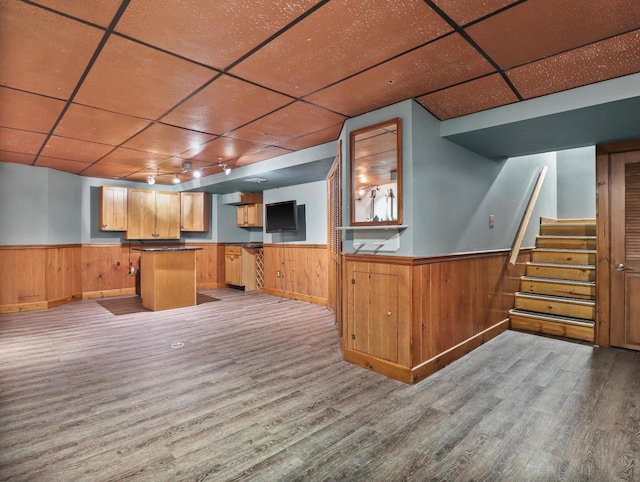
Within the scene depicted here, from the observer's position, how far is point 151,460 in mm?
1856

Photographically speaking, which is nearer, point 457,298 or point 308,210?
point 457,298

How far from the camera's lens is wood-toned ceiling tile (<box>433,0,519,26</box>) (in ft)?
5.43

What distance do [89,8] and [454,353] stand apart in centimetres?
366

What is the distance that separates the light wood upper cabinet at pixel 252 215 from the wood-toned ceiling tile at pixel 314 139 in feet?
10.8

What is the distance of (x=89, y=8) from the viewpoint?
1.70 meters

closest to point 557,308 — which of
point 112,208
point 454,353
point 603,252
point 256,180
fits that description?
point 603,252

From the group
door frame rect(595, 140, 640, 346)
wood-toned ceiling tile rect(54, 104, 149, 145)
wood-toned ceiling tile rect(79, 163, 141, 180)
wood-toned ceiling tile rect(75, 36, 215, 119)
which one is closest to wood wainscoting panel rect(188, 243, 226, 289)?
wood-toned ceiling tile rect(79, 163, 141, 180)

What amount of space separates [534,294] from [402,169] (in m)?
3.04

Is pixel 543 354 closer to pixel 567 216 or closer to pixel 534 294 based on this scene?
pixel 534 294

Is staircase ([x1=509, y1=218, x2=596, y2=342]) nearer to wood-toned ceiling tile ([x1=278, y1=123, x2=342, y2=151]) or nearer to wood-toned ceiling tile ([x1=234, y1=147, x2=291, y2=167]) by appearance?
wood-toned ceiling tile ([x1=278, y1=123, x2=342, y2=151])

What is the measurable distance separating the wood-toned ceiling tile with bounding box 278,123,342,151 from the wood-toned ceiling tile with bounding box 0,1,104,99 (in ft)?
6.96

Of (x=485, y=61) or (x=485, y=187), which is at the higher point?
(x=485, y=61)

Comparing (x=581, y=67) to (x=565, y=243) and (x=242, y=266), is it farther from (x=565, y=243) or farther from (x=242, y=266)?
(x=242, y=266)

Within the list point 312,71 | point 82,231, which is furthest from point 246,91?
point 82,231
